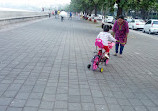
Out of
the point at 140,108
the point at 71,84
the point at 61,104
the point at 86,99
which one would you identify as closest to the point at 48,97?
the point at 61,104

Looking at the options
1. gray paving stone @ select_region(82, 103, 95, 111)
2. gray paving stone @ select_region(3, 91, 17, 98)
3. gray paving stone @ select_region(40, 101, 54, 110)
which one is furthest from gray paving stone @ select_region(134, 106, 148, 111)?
gray paving stone @ select_region(3, 91, 17, 98)

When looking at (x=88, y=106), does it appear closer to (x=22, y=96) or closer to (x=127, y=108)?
(x=127, y=108)

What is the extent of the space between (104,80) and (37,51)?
12.6ft

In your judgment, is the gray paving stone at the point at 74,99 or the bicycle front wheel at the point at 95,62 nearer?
the gray paving stone at the point at 74,99

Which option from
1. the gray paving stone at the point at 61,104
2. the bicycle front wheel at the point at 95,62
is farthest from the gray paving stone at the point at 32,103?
the bicycle front wheel at the point at 95,62

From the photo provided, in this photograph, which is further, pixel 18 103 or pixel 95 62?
pixel 95 62

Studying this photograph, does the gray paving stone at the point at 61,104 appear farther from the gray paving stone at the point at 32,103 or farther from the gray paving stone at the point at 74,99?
the gray paving stone at the point at 32,103

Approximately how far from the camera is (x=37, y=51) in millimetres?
8242

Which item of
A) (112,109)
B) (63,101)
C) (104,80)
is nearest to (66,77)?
(104,80)

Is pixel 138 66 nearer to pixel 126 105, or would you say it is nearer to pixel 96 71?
pixel 96 71

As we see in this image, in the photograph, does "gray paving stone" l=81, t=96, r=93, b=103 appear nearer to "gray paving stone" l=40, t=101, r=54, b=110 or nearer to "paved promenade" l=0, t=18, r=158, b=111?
"paved promenade" l=0, t=18, r=158, b=111

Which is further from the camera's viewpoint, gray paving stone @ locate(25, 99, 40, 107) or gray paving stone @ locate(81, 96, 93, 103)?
gray paving stone @ locate(81, 96, 93, 103)

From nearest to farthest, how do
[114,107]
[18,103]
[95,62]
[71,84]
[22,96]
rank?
[18,103] < [114,107] < [22,96] < [71,84] < [95,62]

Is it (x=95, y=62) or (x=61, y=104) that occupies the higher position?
(x=95, y=62)
